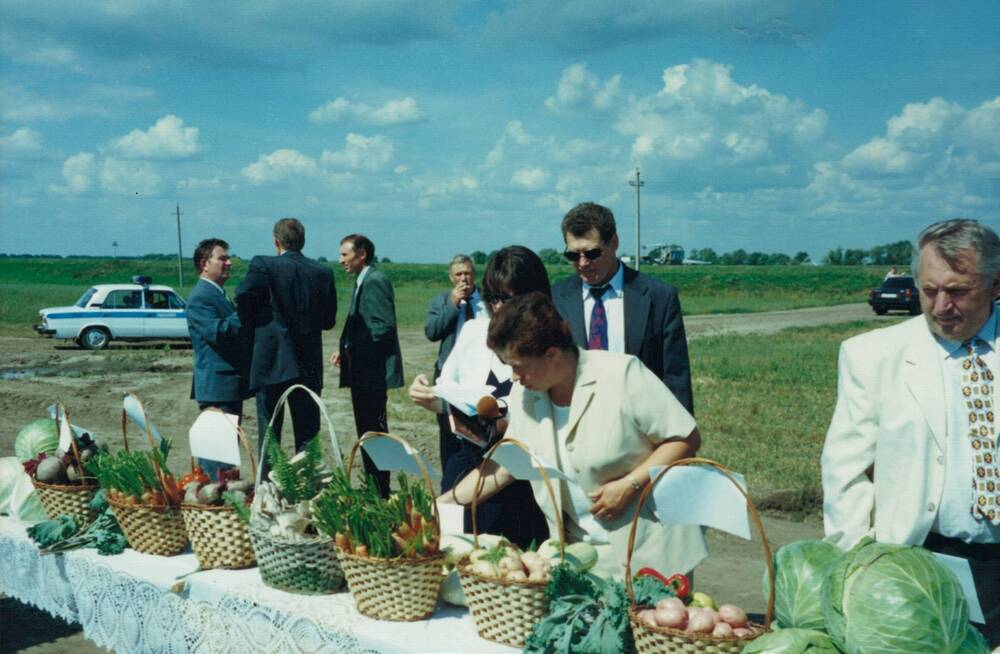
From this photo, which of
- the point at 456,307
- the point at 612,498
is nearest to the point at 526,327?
the point at 612,498

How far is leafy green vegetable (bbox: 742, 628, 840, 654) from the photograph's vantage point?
6.12ft

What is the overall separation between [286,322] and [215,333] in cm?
49

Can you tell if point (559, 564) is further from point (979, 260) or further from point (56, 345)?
point (56, 345)

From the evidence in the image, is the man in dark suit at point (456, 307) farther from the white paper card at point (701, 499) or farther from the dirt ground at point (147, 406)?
the white paper card at point (701, 499)

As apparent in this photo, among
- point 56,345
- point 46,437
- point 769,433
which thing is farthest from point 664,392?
point 56,345

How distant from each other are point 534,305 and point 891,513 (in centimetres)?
113

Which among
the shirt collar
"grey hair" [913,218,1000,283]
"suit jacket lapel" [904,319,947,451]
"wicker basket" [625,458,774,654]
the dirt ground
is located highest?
"grey hair" [913,218,1000,283]

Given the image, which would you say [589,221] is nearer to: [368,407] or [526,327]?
[526,327]

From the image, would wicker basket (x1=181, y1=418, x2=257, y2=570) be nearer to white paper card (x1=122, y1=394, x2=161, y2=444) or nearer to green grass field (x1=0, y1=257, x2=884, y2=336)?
white paper card (x1=122, y1=394, x2=161, y2=444)

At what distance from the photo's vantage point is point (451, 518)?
2.87 m

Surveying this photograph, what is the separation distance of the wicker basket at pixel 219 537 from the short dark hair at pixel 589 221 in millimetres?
1560

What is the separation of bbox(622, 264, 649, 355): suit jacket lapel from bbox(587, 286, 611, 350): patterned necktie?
0.09 m

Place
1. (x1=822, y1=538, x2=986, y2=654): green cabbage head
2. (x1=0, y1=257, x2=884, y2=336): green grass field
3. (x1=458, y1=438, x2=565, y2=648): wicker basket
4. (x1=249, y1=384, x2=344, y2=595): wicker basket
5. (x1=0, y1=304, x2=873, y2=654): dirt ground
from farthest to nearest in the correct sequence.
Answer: (x1=0, y1=257, x2=884, y2=336): green grass field → (x1=0, y1=304, x2=873, y2=654): dirt ground → (x1=249, y1=384, x2=344, y2=595): wicker basket → (x1=458, y1=438, x2=565, y2=648): wicker basket → (x1=822, y1=538, x2=986, y2=654): green cabbage head

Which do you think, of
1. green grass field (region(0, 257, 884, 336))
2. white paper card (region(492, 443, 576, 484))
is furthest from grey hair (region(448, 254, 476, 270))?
green grass field (region(0, 257, 884, 336))
